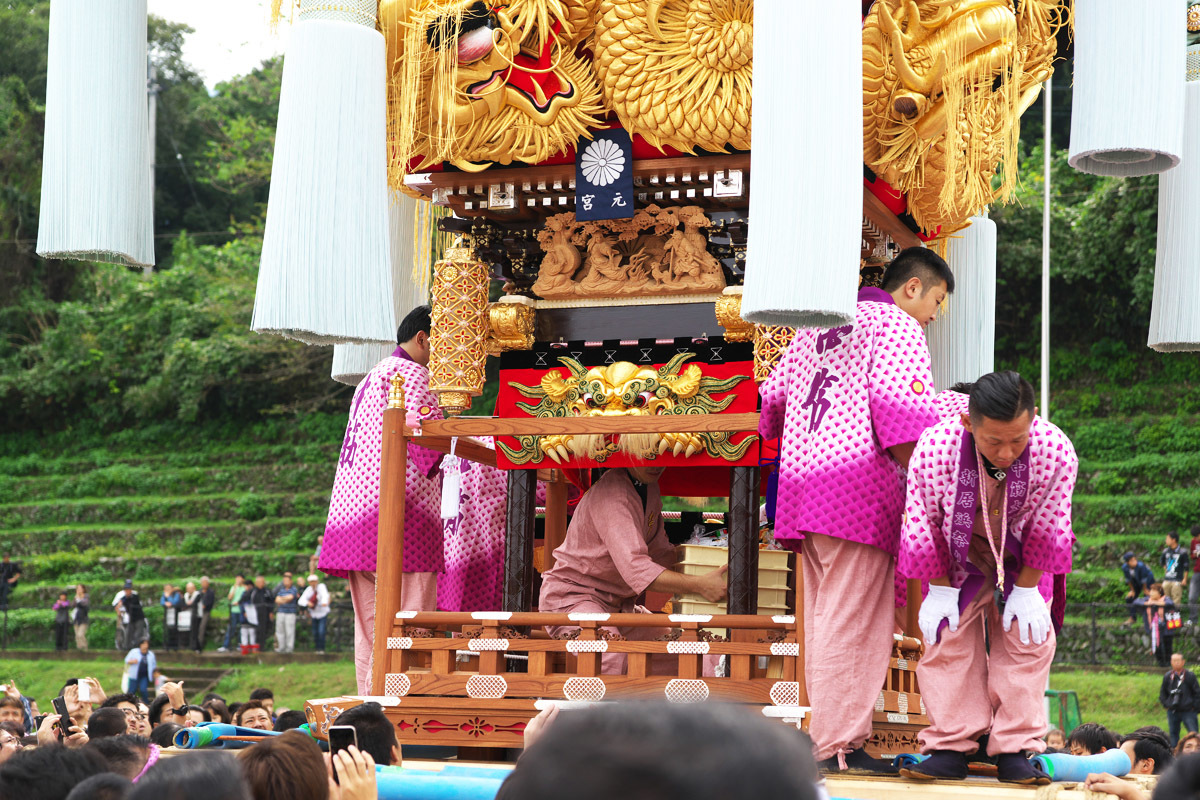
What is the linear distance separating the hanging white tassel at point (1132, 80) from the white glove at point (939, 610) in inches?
92.0

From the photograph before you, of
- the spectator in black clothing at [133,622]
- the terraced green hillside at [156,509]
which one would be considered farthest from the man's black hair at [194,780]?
the terraced green hillside at [156,509]

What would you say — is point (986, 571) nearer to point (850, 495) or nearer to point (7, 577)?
point (850, 495)

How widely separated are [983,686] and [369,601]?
11.6 ft

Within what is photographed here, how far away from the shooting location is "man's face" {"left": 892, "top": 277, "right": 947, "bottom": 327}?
6.20 meters

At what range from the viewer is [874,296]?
19.9 feet

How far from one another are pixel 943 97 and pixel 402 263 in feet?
10.8

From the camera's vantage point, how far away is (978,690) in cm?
517

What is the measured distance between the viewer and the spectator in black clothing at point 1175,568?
795 inches

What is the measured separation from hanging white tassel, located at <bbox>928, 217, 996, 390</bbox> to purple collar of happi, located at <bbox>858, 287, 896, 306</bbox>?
1.91 metres

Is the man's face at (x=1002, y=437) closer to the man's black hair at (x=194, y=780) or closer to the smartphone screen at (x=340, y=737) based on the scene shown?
the smartphone screen at (x=340, y=737)

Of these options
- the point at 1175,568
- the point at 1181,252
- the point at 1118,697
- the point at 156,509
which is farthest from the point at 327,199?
the point at 156,509

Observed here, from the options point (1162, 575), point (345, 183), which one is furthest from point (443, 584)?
point (1162, 575)

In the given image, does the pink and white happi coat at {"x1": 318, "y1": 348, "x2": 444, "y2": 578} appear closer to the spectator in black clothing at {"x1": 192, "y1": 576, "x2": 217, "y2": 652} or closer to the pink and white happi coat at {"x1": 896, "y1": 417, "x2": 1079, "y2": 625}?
the pink and white happi coat at {"x1": 896, "y1": 417, "x2": 1079, "y2": 625}

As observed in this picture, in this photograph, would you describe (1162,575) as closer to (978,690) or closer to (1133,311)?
(1133,311)
